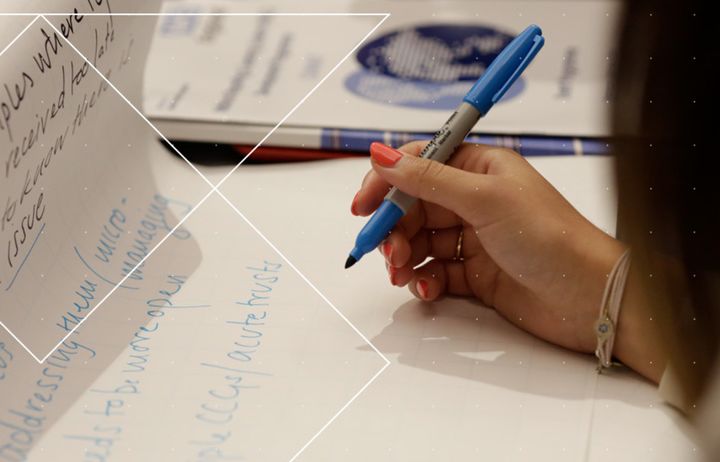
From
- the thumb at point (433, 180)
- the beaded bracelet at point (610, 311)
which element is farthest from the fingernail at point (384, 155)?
the beaded bracelet at point (610, 311)

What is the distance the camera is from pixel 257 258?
555 millimetres

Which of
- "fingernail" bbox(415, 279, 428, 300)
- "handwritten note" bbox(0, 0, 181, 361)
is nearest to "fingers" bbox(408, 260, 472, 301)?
"fingernail" bbox(415, 279, 428, 300)

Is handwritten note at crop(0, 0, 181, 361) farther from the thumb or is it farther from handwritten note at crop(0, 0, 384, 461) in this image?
the thumb

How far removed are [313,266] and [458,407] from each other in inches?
5.4

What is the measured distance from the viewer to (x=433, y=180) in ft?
1.62

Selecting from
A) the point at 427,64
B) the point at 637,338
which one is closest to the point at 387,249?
the point at 637,338

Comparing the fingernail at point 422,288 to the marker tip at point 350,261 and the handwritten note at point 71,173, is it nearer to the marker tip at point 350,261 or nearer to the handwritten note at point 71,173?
the marker tip at point 350,261

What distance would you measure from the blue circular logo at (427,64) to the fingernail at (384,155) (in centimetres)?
18

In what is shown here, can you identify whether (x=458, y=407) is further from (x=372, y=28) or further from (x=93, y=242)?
(x=372, y=28)

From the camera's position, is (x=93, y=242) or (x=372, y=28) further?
(x=372, y=28)

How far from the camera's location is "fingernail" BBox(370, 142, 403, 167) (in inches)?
19.8

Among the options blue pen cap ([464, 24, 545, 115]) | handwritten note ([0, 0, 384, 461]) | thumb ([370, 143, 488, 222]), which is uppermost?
blue pen cap ([464, 24, 545, 115])

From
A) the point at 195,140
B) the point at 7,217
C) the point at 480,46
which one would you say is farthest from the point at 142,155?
the point at 480,46

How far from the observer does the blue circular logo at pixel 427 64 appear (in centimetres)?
69
